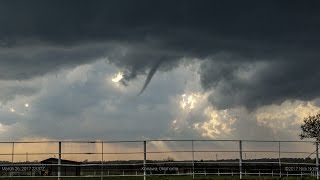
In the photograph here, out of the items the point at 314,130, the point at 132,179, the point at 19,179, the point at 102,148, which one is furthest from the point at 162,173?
the point at 314,130

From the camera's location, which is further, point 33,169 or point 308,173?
point 308,173

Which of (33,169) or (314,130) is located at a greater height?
(314,130)

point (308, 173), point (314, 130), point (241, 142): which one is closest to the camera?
point (241, 142)

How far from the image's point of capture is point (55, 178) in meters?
33.6

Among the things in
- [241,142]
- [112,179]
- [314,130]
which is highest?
[314,130]

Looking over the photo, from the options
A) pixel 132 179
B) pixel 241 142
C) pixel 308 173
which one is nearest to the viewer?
pixel 241 142

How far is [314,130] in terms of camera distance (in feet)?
243

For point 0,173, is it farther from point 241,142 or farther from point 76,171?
point 241,142

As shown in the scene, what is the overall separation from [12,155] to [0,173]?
2.92m

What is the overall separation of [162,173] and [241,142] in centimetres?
547

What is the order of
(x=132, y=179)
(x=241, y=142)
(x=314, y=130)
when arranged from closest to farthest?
1. (x=241, y=142)
2. (x=132, y=179)
3. (x=314, y=130)

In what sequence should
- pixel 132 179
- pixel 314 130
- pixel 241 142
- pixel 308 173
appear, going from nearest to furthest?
pixel 241 142, pixel 132 179, pixel 308 173, pixel 314 130

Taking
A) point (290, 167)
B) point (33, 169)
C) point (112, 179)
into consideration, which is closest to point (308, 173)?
point (290, 167)

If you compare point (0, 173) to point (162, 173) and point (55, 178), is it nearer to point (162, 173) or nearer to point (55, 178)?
point (55, 178)
